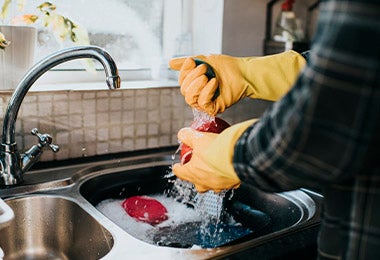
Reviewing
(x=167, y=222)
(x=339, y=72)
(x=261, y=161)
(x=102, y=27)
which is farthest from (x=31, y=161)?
(x=339, y=72)

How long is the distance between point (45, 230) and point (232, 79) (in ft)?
1.94

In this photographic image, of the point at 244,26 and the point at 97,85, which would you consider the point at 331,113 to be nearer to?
the point at 97,85

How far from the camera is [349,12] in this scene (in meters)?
0.47

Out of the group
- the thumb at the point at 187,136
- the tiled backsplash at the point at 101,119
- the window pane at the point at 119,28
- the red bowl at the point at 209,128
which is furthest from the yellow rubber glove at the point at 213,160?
the window pane at the point at 119,28

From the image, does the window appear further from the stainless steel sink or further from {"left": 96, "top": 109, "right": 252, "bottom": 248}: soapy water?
{"left": 96, "top": 109, "right": 252, "bottom": 248}: soapy water

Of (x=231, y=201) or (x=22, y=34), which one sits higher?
(x=22, y=34)

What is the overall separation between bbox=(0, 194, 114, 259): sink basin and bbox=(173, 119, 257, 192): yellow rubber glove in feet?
1.32

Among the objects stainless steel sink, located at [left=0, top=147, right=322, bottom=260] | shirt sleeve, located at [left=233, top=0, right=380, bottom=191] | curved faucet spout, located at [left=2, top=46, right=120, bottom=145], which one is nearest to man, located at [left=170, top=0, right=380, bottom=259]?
shirt sleeve, located at [left=233, top=0, right=380, bottom=191]

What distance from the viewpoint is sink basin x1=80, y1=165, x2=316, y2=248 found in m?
1.19

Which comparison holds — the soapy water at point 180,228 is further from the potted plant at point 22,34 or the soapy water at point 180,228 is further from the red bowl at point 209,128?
the potted plant at point 22,34

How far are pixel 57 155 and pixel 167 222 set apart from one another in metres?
0.37

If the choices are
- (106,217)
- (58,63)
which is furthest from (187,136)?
(58,63)

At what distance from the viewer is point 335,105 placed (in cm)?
48

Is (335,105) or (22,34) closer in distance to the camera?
(335,105)
